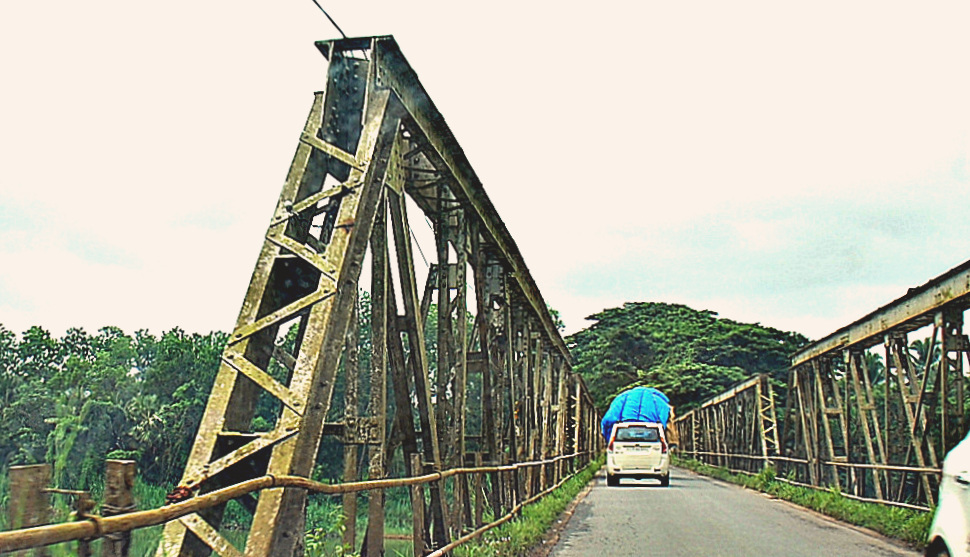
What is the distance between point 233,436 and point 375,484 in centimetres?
95

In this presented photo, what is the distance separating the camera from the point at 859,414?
16.8 m

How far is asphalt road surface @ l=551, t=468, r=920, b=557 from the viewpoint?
1147 cm

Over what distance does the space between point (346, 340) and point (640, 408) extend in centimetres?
3117

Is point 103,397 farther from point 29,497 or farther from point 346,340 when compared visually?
point 29,497

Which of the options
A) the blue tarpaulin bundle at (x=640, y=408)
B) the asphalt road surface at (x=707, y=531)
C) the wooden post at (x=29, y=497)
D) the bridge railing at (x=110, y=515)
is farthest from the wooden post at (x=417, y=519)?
the blue tarpaulin bundle at (x=640, y=408)

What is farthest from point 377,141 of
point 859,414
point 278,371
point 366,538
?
point 278,371

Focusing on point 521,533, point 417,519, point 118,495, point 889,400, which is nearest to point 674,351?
point 889,400

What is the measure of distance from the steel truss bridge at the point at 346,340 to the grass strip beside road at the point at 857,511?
596 cm

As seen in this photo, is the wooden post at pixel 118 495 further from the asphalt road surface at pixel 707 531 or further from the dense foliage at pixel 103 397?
the asphalt road surface at pixel 707 531

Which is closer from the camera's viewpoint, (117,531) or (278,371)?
(117,531)

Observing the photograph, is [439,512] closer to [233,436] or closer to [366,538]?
[366,538]

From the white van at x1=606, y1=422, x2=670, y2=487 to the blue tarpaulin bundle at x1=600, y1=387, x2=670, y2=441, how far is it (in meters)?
8.29

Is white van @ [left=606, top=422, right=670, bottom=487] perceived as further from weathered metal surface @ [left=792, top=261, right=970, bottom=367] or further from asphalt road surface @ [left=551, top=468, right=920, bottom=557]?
weathered metal surface @ [left=792, top=261, right=970, bottom=367]

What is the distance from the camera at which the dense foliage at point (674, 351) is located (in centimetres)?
5519
